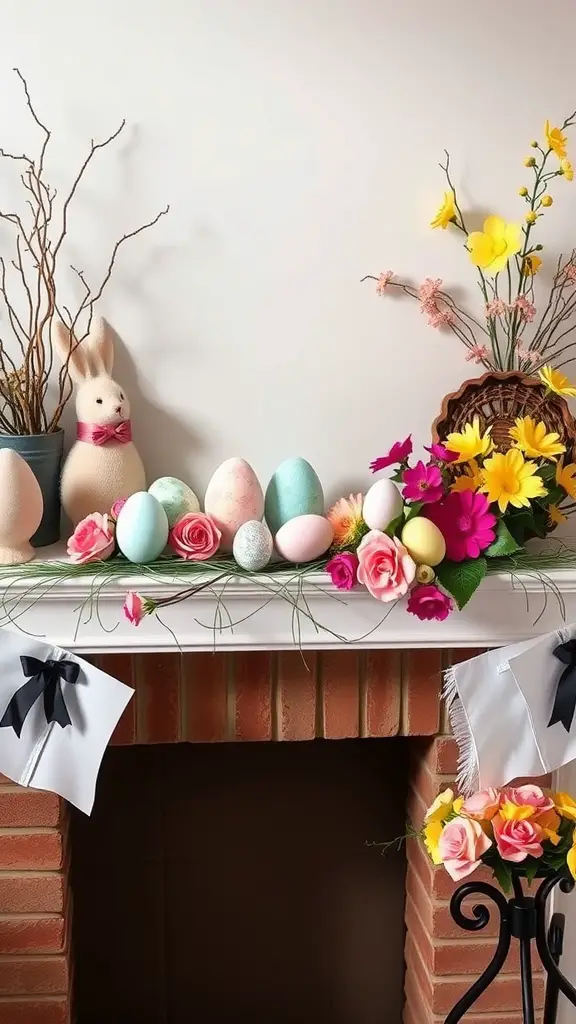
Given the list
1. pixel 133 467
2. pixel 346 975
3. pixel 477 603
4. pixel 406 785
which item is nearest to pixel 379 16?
pixel 133 467

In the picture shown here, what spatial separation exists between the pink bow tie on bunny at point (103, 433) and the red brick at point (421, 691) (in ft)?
1.82

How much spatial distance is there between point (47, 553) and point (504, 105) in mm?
990

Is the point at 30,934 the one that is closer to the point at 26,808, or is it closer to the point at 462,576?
the point at 26,808

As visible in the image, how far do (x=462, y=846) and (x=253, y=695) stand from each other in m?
0.42

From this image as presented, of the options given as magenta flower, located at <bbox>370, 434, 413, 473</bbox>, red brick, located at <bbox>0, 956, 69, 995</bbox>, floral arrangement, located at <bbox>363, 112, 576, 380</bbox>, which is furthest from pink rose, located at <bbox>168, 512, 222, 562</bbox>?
red brick, located at <bbox>0, 956, 69, 995</bbox>

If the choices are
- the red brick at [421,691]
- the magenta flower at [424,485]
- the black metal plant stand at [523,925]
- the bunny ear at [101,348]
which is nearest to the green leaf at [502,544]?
the magenta flower at [424,485]

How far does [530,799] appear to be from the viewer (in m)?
1.15

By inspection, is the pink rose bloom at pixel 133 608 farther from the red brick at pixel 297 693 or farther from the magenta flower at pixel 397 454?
the magenta flower at pixel 397 454

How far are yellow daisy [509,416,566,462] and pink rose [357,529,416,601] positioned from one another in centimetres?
25

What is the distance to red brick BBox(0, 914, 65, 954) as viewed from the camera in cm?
140

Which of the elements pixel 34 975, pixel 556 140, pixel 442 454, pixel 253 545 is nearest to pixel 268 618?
pixel 253 545

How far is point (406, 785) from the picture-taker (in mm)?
1694

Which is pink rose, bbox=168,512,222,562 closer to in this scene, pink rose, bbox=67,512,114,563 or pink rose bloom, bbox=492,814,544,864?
pink rose, bbox=67,512,114,563

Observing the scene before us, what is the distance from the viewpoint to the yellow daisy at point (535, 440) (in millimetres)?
1282
